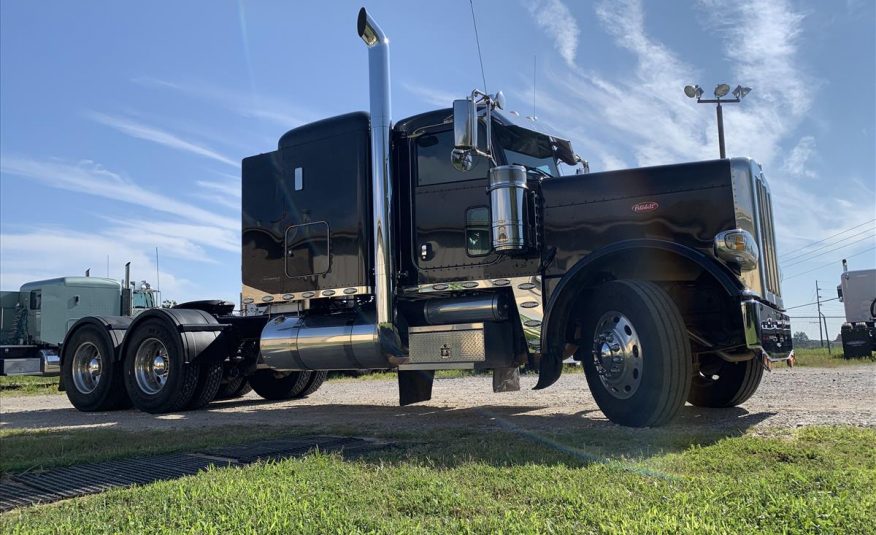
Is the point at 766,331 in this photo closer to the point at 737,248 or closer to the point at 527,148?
the point at 737,248

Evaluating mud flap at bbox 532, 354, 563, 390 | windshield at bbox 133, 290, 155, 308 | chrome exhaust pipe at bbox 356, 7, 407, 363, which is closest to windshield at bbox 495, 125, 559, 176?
chrome exhaust pipe at bbox 356, 7, 407, 363

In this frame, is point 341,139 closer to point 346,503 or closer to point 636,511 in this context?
point 346,503

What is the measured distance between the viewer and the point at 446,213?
700 cm

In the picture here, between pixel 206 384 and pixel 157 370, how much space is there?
794mm

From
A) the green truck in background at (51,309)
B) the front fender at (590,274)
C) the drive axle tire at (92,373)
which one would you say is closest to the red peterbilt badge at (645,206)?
the front fender at (590,274)

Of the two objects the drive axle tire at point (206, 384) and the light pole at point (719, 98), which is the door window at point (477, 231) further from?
the light pole at point (719, 98)

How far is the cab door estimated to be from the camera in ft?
22.3

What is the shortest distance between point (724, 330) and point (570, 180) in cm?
191

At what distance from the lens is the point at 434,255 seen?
7051 millimetres

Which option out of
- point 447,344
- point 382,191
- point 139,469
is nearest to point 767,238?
point 447,344

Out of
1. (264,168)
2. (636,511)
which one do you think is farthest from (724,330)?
(264,168)

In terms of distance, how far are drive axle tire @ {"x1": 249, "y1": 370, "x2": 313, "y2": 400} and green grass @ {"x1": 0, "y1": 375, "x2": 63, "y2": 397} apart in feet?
23.2

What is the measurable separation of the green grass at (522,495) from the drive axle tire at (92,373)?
6.28m

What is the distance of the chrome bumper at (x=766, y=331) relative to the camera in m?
5.25
